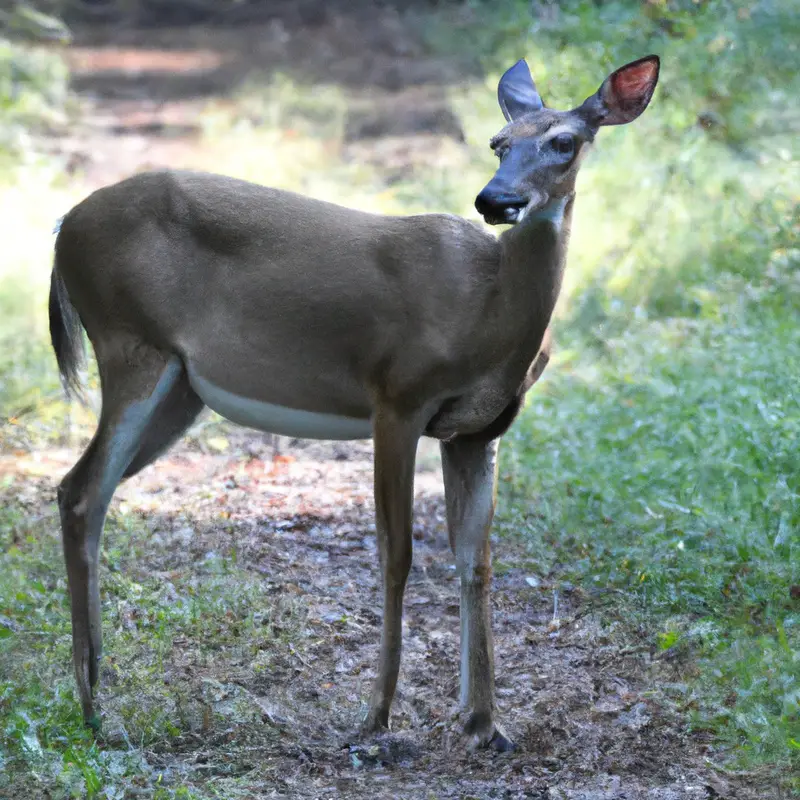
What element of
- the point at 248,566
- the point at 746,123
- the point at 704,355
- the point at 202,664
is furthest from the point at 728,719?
the point at 746,123

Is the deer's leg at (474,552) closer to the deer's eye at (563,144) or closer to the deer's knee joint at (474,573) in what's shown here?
the deer's knee joint at (474,573)

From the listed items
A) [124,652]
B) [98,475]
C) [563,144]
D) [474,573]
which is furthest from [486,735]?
[563,144]

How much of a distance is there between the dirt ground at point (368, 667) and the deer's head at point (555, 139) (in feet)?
5.89

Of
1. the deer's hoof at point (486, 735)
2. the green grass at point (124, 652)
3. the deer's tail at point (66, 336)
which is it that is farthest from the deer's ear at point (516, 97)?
the green grass at point (124, 652)

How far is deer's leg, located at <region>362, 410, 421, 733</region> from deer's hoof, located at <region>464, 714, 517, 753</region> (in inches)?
11.4

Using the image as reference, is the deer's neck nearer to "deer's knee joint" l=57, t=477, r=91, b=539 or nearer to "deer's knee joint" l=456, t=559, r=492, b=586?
"deer's knee joint" l=456, t=559, r=492, b=586

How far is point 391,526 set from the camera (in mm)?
4422

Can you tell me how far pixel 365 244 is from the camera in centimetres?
451

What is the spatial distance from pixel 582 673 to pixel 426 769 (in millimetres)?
937

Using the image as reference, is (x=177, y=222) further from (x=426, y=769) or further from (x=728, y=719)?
(x=728, y=719)

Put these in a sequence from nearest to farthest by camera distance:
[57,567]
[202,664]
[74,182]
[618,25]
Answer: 1. [202,664]
2. [57,567]
3. [618,25]
4. [74,182]

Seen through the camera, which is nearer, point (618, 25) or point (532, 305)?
point (532, 305)

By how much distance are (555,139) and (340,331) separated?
949mm

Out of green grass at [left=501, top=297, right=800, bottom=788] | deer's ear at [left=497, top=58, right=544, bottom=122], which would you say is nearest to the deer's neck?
deer's ear at [left=497, top=58, right=544, bottom=122]
